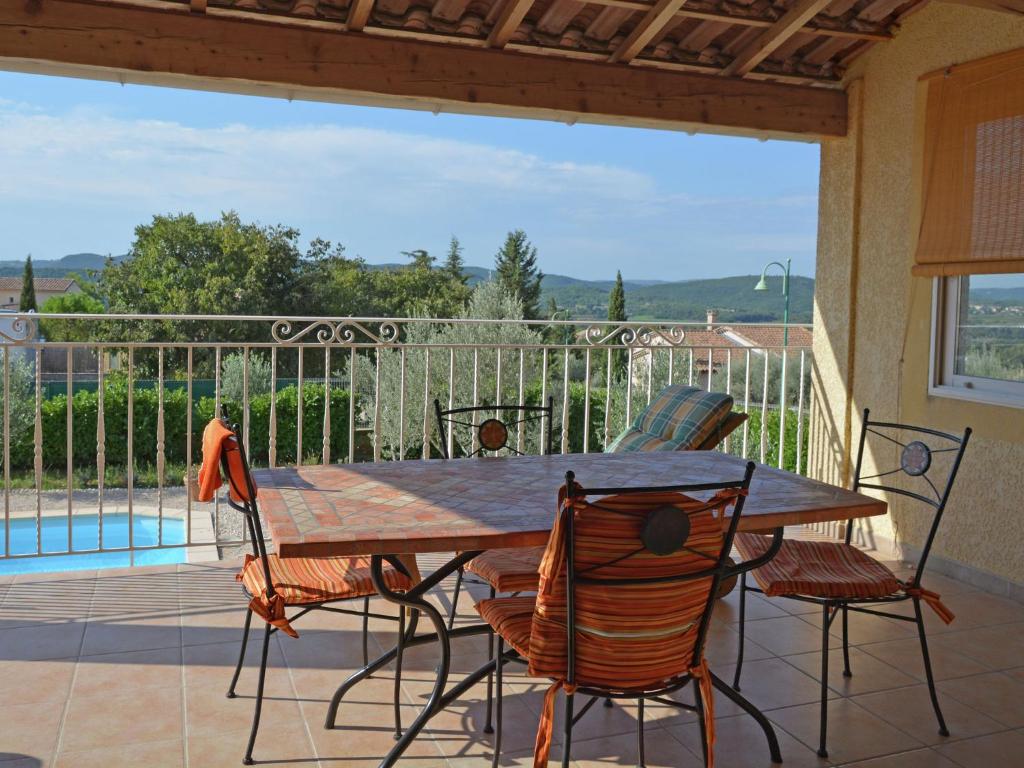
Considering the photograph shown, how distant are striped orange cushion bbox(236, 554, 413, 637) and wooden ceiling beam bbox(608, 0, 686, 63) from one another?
106 inches

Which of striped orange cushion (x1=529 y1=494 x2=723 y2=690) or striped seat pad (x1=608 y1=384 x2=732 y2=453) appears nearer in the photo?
striped orange cushion (x1=529 y1=494 x2=723 y2=690)

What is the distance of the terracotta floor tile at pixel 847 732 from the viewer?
2477 millimetres

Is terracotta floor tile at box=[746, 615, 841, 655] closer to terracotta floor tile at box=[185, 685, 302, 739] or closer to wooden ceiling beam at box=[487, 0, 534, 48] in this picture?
terracotta floor tile at box=[185, 685, 302, 739]

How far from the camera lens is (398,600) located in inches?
88.0

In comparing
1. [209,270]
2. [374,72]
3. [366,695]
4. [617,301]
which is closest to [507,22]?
[374,72]

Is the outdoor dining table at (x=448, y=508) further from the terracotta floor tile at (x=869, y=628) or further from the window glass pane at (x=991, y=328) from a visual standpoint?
the window glass pane at (x=991, y=328)

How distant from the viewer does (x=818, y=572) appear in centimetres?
272

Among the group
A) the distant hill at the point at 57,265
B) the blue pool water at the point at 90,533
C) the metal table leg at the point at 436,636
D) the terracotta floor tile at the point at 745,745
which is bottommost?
the blue pool water at the point at 90,533

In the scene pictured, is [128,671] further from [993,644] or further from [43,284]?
[43,284]

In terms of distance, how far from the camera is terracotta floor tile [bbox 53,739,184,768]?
231 cm

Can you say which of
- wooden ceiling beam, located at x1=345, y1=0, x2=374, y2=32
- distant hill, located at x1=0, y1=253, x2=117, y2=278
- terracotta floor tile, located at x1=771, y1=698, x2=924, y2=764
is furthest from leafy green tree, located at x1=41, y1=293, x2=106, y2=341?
terracotta floor tile, located at x1=771, y1=698, x2=924, y2=764

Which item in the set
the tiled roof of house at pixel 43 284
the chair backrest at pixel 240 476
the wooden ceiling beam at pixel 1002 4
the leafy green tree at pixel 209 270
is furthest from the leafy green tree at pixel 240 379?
the wooden ceiling beam at pixel 1002 4

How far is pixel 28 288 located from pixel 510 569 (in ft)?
85.4

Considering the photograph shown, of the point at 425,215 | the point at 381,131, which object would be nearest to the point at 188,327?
the point at 425,215
